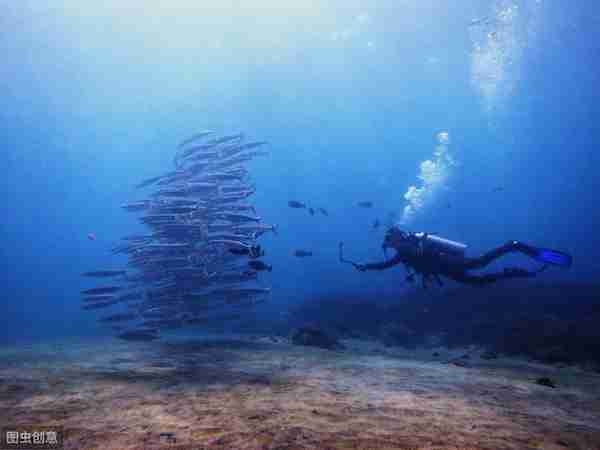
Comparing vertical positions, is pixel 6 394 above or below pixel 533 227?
below

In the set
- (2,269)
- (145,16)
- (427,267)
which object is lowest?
(427,267)

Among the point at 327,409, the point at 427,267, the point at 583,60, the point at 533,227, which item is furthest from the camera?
the point at 533,227

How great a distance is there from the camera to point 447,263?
705 cm

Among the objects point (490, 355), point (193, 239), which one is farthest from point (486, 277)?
point (193, 239)

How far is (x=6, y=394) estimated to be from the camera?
13.5ft

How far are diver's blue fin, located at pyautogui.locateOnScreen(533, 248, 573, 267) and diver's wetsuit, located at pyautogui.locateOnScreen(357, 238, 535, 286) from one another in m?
0.21

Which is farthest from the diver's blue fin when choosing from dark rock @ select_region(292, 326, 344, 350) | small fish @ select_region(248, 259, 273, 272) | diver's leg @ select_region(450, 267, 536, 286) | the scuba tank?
dark rock @ select_region(292, 326, 344, 350)

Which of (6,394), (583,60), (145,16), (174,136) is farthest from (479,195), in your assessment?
(6,394)

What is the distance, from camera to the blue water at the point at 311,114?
1259 inches

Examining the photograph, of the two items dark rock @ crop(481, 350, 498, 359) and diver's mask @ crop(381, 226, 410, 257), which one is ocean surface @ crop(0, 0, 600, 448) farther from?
diver's mask @ crop(381, 226, 410, 257)

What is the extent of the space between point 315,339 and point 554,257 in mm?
6091

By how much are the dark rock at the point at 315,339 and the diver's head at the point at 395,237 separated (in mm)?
3967

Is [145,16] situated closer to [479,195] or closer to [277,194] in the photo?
[277,194]

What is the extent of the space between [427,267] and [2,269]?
324 ft
